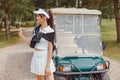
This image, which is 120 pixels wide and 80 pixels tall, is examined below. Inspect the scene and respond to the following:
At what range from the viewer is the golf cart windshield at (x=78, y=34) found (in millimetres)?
8531

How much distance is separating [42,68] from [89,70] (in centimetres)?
230

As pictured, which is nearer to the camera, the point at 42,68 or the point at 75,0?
the point at 42,68

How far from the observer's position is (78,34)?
8641 millimetres

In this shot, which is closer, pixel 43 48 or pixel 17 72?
pixel 43 48

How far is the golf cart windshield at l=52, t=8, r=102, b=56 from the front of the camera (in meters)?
8.53

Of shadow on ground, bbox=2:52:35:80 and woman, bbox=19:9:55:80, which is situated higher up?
woman, bbox=19:9:55:80

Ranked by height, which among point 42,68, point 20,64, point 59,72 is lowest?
point 20,64

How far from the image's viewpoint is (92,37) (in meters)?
8.70

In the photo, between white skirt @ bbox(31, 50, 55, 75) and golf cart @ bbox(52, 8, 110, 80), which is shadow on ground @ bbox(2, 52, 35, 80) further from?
white skirt @ bbox(31, 50, 55, 75)

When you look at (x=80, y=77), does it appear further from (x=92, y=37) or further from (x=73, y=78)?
(x=92, y=37)

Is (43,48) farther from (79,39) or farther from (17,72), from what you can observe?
(17,72)

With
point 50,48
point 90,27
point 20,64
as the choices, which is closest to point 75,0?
point 20,64

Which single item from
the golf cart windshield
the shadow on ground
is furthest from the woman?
the shadow on ground

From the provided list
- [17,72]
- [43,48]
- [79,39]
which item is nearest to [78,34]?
[79,39]
